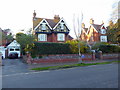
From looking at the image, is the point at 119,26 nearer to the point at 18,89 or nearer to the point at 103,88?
the point at 103,88

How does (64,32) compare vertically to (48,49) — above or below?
above

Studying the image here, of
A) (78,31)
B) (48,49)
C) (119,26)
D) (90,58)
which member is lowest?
(90,58)

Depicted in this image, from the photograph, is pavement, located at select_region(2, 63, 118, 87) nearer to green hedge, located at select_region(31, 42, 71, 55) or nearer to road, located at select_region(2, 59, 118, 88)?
road, located at select_region(2, 59, 118, 88)

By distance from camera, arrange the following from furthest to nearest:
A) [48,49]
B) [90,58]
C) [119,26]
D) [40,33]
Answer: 1. [40,33]
2. [119,26]
3. [90,58]
4. [48,49]

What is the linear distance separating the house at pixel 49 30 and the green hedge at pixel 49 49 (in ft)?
36.4

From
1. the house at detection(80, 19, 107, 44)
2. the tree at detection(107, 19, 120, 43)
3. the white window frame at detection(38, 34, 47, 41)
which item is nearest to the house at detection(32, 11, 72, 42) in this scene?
the white window frame at detection(38, 34, 47, 41)

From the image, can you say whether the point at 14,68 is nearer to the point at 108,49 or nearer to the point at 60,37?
the point at 108,49

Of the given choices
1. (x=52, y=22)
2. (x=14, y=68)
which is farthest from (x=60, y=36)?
(x=14, y=68)

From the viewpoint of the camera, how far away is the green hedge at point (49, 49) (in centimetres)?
1938

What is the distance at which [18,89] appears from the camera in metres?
5.98

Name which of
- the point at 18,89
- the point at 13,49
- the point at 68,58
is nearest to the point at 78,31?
the point at 68,58

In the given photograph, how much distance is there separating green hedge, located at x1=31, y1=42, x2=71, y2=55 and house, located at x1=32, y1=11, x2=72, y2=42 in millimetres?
11095

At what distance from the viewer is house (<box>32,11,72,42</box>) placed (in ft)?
104

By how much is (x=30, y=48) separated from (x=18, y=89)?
44.1 ft
